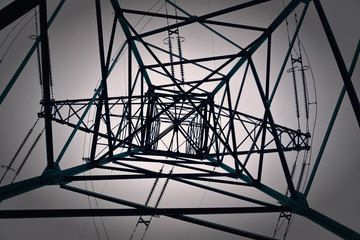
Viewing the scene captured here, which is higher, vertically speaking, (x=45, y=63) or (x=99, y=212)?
(x=45, y=63)

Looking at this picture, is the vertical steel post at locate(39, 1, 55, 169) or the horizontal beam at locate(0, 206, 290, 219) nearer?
the vertical steel post at locate(39, 1, 55, 169)

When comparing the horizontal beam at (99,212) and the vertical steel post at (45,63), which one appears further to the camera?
the horizontal beam at (99,212)

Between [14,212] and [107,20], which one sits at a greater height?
[107,20]

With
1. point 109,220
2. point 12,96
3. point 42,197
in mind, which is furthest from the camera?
point 109,220

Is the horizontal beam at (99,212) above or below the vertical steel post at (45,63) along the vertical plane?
A: below

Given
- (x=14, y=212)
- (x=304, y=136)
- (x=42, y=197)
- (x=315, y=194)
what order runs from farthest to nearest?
(x=42, y=197)
(x=315, y=194)
(x=304, y=136)
(x=14, y=212)

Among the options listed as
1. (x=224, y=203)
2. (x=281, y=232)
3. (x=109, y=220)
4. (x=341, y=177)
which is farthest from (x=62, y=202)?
(x=341, y=177)

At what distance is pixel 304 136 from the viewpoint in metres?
11.0

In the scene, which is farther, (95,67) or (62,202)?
(62,202)

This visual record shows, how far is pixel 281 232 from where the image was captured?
18797 millimetres

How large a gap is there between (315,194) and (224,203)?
22.6 ft

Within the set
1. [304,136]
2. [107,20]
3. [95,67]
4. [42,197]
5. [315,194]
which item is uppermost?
[107,20]

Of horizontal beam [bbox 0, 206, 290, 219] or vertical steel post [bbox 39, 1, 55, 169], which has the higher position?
vertical steel post [bbox 39, 1, 55, 169]

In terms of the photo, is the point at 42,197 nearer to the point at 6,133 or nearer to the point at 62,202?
the point at 62,202
